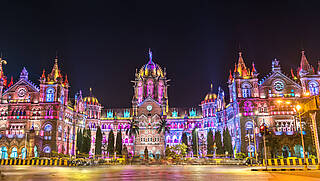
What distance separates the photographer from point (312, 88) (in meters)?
83.6

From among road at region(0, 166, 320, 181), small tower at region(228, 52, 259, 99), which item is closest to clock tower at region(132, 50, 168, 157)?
small tower at region(228, 52, 259, 99)

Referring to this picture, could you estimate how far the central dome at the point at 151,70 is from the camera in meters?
125

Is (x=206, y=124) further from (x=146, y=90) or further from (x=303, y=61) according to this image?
(x=303, y=61)

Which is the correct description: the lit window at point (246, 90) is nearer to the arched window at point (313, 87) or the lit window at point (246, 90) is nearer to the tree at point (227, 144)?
the tree at point (227, 144)

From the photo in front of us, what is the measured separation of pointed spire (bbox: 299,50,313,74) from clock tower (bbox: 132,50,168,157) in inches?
1982

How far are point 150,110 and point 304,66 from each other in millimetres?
55076

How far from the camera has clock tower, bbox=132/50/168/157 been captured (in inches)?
4254

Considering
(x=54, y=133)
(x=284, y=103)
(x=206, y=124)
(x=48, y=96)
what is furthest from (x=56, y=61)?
(x=284, y=103)

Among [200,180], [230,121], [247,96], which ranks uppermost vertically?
[247,96]

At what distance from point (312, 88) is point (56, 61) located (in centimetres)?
7881

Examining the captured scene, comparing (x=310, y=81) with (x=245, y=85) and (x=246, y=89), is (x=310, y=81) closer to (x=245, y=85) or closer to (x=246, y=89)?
(x=246, y=89)

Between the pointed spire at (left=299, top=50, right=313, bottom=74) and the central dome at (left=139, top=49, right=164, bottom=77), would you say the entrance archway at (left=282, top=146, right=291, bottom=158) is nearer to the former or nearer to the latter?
the pointed spire at (left=299, top=50, right=313, bottom=74)

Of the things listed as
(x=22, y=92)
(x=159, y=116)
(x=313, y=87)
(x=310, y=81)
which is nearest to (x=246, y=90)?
(x=310, y=81)

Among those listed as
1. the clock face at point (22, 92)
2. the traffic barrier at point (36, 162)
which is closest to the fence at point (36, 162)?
the traffic barrier at point (36, 162)
